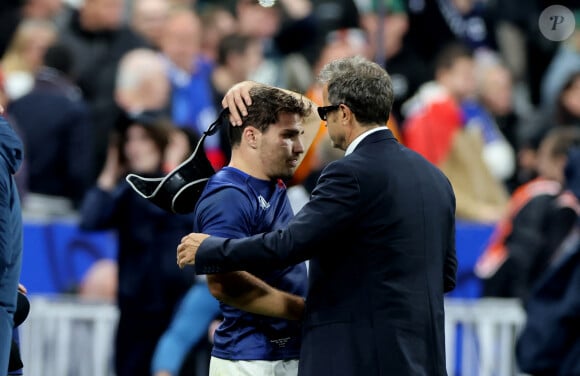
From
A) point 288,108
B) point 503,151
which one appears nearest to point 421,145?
point 503,151

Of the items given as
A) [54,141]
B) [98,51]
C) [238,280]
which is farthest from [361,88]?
[98,51]

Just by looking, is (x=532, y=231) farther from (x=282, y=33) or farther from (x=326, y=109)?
(x=326, y=109)

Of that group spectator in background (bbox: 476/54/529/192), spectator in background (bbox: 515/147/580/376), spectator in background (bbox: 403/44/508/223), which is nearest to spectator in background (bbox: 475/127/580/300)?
spectator in background (bbox: 403/44/508/223)

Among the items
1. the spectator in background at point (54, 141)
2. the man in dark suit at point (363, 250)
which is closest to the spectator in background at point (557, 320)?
the man in dark suit at point (363, 250)

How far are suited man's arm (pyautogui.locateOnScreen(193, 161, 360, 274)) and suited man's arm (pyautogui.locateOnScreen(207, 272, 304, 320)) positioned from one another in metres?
0.17

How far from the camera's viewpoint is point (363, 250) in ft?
17.0

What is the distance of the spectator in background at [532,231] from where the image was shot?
9.32m

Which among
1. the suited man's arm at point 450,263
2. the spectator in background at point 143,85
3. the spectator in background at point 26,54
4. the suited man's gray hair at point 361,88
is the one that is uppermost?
the spectator in background at point 26,54

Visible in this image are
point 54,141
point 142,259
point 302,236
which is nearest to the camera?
point 302,236

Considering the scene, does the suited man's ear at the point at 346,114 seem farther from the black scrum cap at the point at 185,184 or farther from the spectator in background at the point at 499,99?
the spectator in background at the point at 499,99

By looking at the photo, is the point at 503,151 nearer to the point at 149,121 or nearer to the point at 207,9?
the point at 207,9

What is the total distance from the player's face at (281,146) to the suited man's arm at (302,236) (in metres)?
0.42

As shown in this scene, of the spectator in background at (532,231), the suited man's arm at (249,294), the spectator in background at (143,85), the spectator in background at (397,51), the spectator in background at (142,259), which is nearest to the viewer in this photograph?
the suited man's arm at (249,294)

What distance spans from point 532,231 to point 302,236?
464 cm
